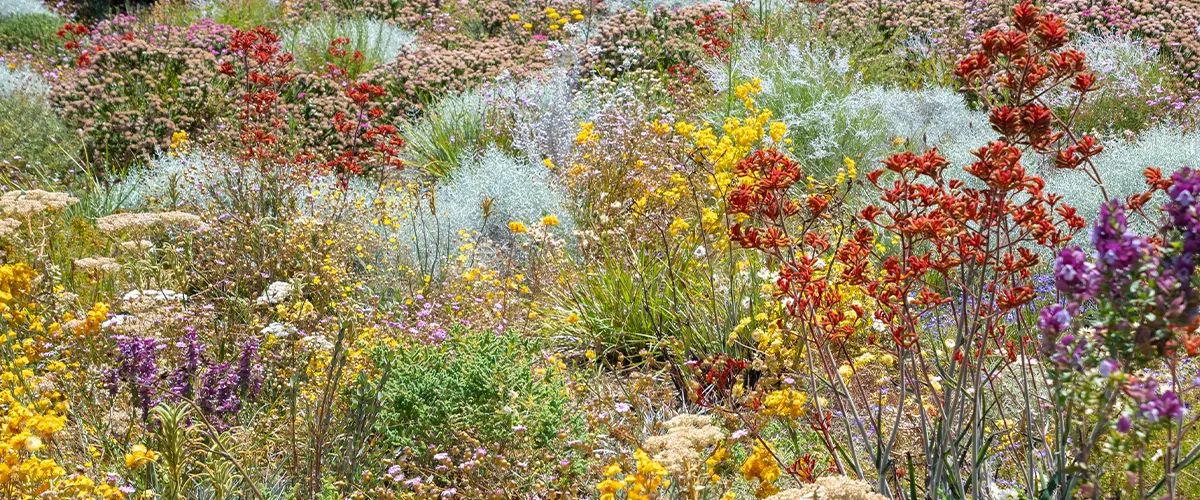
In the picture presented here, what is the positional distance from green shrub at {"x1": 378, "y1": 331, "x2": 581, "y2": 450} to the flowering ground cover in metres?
0.02

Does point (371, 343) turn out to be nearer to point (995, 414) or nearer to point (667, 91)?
point (995, 414)

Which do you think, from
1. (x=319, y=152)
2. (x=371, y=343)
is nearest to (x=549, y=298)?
(x=371, y=343)

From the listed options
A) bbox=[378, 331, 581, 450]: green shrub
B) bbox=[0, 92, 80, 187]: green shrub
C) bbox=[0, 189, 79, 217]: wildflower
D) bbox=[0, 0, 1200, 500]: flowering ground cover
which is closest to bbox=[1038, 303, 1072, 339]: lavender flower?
bbox=[0, 0, 1200, 500]: flowering ground cover

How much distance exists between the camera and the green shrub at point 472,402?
9.00 ft

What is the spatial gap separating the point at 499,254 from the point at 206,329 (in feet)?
5.52

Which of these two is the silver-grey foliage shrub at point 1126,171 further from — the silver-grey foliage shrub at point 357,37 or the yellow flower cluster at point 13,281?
the silver-grey foliage shrub at point 357,37

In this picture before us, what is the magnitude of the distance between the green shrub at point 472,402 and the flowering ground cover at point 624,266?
0.05 ft

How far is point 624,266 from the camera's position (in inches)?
176

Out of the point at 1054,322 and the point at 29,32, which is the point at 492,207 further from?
the point at 29,32

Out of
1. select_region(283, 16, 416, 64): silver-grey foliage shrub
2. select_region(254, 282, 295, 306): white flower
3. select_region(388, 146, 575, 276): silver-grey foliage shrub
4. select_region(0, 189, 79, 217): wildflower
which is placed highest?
select_region(0, 189, 79, 217): wildflower

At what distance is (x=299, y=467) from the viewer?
2947 millimetres

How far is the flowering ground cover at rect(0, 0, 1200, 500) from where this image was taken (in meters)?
1.91

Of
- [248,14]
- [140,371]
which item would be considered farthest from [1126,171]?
[248,14]

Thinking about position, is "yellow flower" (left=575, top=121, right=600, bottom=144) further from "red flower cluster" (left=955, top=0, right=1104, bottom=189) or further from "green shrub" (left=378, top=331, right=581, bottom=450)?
"red flower cluster" (left=955, top=0, right=1104, bottom=189)
